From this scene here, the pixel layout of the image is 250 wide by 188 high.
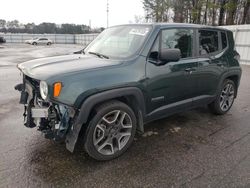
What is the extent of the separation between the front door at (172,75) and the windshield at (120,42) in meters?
0.25

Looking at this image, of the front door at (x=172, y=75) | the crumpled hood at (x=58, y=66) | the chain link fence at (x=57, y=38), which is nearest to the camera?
the crumpled hood at (x=58, y=66)

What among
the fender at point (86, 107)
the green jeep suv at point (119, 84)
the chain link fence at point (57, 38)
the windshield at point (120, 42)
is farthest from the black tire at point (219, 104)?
the chain link fence at point (57, 38)

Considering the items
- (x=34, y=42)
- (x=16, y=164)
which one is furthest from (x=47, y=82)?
(x=34, y=42)

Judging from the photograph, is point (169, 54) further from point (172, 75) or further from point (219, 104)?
point (219, 104)

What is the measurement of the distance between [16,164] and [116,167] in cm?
127

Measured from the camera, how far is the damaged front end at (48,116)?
2.72 metres

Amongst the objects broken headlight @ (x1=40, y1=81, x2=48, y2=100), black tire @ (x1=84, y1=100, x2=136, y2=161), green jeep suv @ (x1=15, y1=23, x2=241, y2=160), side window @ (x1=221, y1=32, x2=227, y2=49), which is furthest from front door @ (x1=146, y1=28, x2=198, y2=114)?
broken headlight @ (x1=40, y1=81, x2=48, y2=100)

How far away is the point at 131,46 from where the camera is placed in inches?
133

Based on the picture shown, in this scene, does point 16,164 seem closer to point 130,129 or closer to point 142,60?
point 130,129

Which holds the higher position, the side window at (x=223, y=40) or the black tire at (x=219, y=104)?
the side window at (x=223, y=40)

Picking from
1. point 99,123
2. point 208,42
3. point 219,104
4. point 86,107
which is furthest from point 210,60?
point 86,107

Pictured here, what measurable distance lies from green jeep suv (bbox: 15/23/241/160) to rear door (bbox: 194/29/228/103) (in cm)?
2

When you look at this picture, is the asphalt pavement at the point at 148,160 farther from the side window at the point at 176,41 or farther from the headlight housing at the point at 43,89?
the side window at the point at 176,41

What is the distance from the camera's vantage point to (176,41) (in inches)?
146
